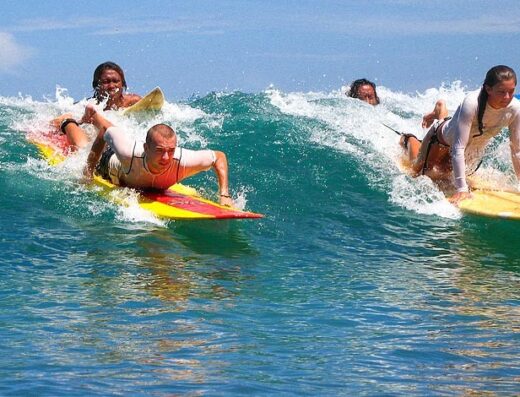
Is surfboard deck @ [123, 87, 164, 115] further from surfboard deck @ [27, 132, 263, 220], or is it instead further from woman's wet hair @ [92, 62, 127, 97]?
surfboard deck @ [27, 132, 263, 220]

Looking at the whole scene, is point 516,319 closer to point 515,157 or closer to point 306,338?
point 306,338

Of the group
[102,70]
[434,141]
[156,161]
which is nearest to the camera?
[156,161]

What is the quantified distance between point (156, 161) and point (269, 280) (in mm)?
1777

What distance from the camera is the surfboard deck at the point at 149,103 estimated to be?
1169 centimetres

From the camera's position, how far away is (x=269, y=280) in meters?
6.97

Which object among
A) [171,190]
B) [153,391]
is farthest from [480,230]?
[153,391]

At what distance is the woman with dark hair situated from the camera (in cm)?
1150

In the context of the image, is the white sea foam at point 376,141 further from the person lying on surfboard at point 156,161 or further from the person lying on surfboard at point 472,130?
the person lying on surfboard at point 156,161

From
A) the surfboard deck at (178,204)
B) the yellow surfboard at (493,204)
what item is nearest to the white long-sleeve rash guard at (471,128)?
the yellow surfboard at (493,204)

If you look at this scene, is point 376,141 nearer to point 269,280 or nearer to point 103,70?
point 103,70

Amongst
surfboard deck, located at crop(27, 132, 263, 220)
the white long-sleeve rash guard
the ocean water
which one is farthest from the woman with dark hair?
the white long-sleeve rash guard

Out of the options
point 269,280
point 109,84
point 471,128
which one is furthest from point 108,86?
point 269,280

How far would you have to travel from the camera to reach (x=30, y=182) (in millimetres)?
10094

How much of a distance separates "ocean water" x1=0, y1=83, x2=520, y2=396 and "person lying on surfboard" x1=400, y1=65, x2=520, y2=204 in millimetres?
322
